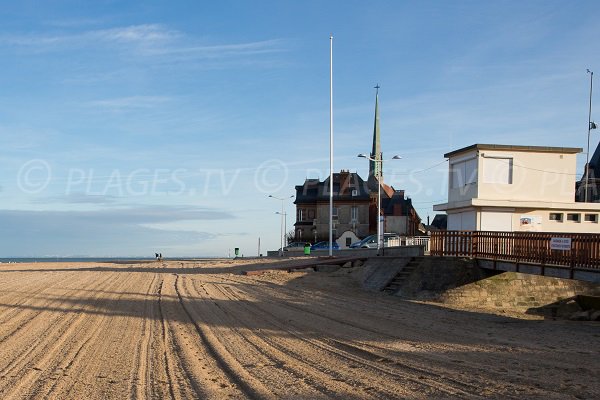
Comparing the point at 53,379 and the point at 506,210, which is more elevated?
→ the point at 506,210

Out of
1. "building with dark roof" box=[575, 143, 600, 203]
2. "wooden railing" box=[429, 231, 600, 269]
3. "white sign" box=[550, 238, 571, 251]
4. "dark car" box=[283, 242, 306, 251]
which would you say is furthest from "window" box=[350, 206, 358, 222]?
"white sign" box=[550, 238, 571, 251]

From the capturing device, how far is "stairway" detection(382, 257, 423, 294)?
28125 millimetres

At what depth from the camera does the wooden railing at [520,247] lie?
65.5ft

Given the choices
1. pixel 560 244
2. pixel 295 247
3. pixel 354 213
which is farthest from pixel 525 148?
pixel 354 213

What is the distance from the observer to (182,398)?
332 inches

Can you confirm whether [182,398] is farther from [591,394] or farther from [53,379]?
[591,394]

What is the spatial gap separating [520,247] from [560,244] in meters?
2.88

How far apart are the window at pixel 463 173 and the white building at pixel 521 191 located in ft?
0.19

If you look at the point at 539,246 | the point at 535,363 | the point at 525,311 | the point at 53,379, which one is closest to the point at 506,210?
the point at 525,311

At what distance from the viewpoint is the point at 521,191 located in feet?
120

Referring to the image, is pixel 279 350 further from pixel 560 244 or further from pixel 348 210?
pixel 348 210

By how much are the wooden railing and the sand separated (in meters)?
2.18

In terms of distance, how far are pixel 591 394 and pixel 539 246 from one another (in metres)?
14.7

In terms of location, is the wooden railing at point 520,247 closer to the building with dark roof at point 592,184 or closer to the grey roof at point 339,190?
the building with dark roof at point 592,184
